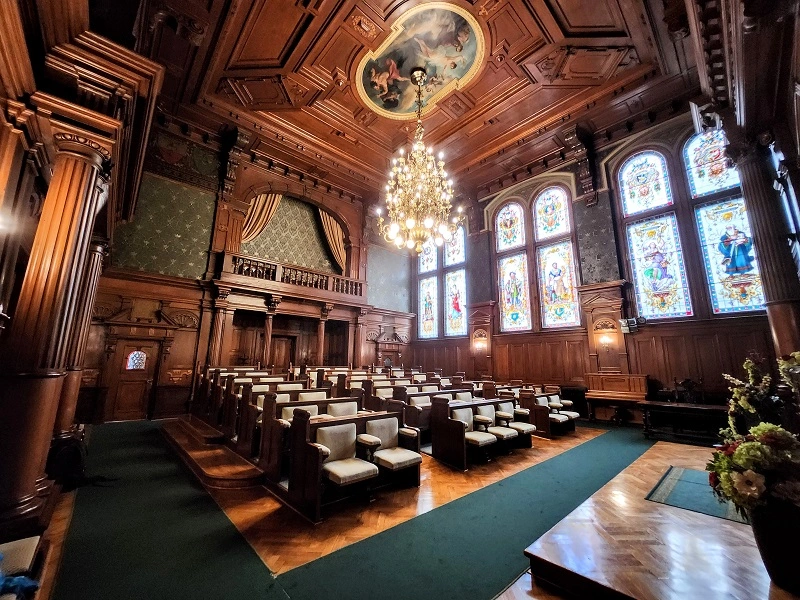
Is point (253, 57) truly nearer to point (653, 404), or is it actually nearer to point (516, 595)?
point (516, 595)

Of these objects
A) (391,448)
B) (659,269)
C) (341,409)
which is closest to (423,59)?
(659,269)

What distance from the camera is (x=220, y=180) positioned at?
8875 millimetres

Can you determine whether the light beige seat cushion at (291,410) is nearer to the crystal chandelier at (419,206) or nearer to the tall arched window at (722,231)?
the crystal chandelier at (419,206)

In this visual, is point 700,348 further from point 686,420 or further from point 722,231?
point 722,231

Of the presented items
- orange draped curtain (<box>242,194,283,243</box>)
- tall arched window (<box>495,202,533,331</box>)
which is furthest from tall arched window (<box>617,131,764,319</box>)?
orange draped curtain (<box>242,194,283,243</box>)

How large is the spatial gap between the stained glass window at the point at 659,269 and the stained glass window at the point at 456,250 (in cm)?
510

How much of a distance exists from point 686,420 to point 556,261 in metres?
4.87

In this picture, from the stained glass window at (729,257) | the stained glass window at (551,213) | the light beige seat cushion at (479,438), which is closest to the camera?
the light beige seat cushion at (479,438)

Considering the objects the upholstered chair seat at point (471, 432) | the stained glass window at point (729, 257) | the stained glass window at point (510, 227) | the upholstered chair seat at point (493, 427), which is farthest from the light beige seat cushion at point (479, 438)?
the stained glass window at point (510, 227)

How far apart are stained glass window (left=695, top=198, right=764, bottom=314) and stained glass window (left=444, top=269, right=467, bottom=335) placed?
20.5 feet

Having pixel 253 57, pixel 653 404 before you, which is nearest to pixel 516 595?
pixel 653 404

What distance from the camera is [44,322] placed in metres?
2.21

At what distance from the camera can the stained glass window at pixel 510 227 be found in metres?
10.2

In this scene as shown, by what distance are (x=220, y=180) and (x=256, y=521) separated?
352 inches
